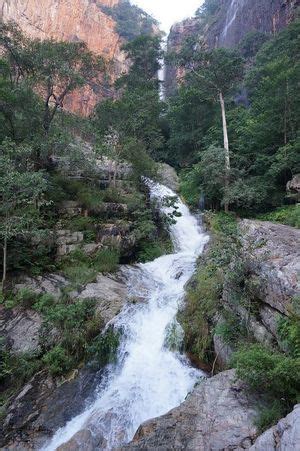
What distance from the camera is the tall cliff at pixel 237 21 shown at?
3005cm

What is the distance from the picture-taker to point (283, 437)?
149 inches

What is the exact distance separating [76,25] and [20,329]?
43407mm

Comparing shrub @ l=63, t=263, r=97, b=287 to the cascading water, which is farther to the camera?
shrub @ l=63, t=263, r=97, b=287

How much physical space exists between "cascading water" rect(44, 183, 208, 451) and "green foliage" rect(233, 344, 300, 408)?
7.47 feet

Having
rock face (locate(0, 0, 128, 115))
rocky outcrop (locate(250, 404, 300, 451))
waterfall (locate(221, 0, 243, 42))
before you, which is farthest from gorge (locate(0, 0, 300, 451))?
rock face (locate(0, 0, 128, 115))

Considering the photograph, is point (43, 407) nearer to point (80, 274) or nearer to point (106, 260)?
point (80, 274)

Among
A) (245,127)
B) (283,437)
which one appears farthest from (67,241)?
(245,127)

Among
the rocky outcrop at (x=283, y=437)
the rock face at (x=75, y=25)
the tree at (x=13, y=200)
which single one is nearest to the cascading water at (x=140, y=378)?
the rocky outcrop at (x=283, y=437)

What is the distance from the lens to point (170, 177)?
22.8 meters

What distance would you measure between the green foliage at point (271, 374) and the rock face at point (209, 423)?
0.29 m

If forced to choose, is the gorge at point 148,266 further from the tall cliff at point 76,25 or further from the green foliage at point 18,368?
the tall cliff at point 76,25

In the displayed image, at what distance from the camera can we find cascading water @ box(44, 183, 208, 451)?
21.2ft

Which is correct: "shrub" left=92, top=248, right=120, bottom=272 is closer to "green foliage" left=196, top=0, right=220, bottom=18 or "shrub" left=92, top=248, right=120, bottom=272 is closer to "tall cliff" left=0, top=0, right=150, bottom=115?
"tall cliff" left=0, top=0, right=150, bottom=115

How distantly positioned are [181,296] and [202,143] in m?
14.9
